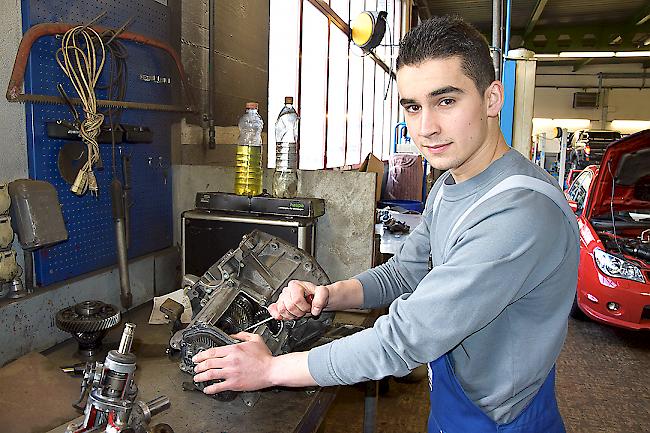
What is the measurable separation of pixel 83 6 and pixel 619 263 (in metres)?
3.46

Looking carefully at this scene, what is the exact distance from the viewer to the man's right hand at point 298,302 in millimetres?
1336

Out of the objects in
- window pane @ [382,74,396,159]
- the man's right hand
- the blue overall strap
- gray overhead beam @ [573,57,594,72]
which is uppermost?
gray overhead beam @ [573,57,594,72]

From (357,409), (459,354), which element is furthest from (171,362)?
(357,409)

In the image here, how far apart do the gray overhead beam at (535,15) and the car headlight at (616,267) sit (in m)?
7.22

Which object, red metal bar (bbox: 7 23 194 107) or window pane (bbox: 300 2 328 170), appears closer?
red metal bar (bbox: 7 23 194 107)

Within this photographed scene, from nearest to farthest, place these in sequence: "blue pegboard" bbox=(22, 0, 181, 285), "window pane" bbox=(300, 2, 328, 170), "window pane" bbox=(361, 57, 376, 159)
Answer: "blue pegboard" bbox=(22, 0, 181, 285) < "window pane" bbox=(300, 2, 328, 170) < "window pane" bbox=(361, 57, 376, 159)

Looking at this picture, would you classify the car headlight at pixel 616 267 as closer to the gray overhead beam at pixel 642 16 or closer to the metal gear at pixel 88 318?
the metal gear at pixel 88 318

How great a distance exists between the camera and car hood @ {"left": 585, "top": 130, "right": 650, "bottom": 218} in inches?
155

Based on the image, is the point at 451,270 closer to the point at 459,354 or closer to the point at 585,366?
the point at 459,354

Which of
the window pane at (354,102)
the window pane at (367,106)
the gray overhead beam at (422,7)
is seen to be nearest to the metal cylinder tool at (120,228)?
the window pane at (354,102)

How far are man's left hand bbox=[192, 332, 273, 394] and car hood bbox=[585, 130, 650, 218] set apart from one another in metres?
3.62

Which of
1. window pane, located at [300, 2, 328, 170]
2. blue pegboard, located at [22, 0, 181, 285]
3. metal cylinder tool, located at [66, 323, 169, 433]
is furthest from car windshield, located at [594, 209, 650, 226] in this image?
metal cylinder tool, located at [66, 323, 169, 433]

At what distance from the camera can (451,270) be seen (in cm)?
95

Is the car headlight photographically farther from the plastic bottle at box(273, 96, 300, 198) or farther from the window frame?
the plastic bottle at box(273, 96, 300, 198)
